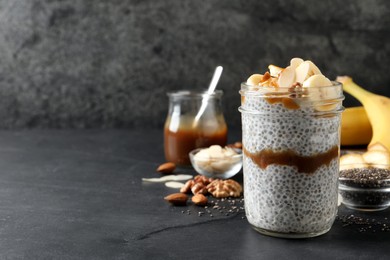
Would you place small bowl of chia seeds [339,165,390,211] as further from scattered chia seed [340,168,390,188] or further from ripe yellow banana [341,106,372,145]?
ripe yellow banana [341,106,372,145]

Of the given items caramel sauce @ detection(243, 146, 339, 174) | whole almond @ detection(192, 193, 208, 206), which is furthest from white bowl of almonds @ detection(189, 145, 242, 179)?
caramel sauce @ detection(243, 146, 339, 174)

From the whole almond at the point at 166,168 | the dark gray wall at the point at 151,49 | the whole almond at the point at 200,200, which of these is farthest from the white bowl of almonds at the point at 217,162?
the dark gray wall at the point at 151,49

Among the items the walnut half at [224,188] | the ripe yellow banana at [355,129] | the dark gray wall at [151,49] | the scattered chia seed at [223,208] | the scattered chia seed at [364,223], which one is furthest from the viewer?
the dark gray wall at [151,49]

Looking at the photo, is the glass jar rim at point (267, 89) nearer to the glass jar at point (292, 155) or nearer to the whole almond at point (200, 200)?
the glass jar at point (292, 155)

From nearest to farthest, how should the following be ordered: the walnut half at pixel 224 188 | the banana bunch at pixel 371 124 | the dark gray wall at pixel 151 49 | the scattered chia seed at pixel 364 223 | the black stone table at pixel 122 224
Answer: the black stone table at pixel 122 224, the scattered chia seed at pixel 364 223, the walnut half at pixel 224 188, the banana bunch at pixel 371 124, the dark gray wall at pixel 151 49

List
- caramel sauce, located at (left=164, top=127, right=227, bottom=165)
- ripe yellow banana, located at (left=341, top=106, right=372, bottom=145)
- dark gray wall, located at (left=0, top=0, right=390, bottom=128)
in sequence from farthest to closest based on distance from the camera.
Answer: dark gray wall, located at (left=0, top=0, right=390, bottom=128) < ripe yellow banana, located at (left=341, top=106, right=372, bottom=145) < caramel sauce, located at (left=164, top=127, right=227, bottom=165)

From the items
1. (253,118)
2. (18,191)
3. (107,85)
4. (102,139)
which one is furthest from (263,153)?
(107,85)
